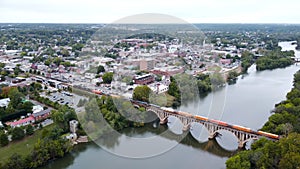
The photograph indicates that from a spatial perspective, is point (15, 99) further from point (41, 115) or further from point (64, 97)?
point (64, 97)

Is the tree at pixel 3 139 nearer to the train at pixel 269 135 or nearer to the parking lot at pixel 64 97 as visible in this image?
the parking lot at pixel 64 97

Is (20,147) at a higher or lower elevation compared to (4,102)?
lower

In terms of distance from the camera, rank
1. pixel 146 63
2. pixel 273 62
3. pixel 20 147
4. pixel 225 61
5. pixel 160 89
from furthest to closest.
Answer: pixel 225 61
pixel 273 62
pixel 160 89
pixel 146 63
pixel 20 147

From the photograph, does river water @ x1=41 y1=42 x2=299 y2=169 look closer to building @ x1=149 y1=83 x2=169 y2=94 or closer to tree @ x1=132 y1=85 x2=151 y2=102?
tree @ x1=132 y1=85 x2=151 y2=102

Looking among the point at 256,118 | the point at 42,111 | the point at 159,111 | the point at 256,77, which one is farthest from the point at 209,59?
the point at 42,111

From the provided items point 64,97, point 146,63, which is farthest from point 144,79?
point 64,97

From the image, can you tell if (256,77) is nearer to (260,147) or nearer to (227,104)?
(227,104)
